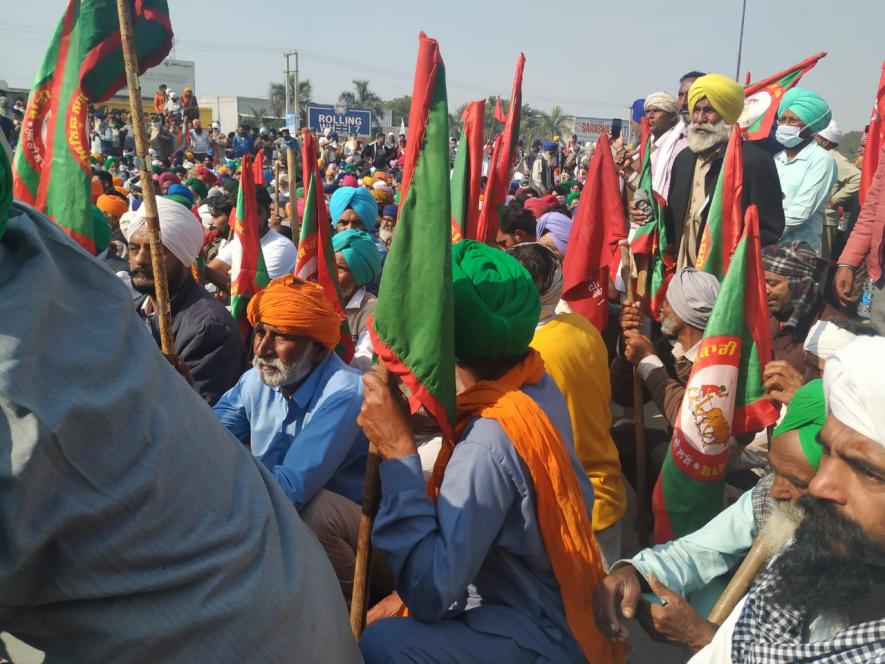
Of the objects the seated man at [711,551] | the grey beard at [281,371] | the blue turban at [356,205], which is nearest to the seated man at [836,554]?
the seated man at [711,551]

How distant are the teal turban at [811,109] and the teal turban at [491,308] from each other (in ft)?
14.8

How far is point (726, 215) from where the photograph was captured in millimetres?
3986

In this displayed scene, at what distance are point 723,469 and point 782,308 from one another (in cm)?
118

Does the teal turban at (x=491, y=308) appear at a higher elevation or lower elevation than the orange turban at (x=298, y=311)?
higher

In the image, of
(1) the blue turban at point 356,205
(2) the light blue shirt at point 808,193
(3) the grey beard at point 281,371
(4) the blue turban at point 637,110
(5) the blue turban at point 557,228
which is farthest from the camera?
(4) the blue turban at point 637,110

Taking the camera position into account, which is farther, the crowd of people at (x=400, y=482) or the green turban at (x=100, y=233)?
the green turban at (x=100, y=233)

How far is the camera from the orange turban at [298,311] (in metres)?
3.19

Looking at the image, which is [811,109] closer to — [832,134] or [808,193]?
[808,193]

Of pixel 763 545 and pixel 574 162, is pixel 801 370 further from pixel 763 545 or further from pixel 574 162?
pixel 574 162

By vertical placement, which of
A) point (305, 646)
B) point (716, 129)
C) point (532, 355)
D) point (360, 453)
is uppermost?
point (716, 129)

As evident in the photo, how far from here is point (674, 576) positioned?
234 centimetres

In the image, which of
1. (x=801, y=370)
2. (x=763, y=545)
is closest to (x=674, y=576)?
(x=763, y=545)

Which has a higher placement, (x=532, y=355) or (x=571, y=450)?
(x=532, y=355)

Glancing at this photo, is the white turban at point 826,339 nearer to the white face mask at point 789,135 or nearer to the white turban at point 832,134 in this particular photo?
the white face mask at point 789,135
